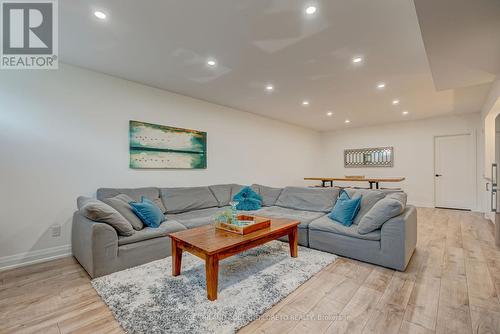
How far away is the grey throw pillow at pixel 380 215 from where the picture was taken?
248 centimetres

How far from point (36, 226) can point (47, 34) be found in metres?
2.20

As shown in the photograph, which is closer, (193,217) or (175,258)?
(175,258)

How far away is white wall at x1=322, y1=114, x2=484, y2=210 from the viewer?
18.6 ft

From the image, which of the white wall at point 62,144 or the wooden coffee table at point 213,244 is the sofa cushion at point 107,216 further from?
the white wall at point 62,144

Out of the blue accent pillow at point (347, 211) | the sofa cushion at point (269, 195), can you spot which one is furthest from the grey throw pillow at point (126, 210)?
the blue accent pillow at point (347, 211)

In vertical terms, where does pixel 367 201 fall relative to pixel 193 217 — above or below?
above

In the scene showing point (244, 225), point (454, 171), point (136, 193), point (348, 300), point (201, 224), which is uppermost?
point (454, 171)

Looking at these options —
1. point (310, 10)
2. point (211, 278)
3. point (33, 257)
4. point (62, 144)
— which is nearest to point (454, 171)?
point (310, 10)

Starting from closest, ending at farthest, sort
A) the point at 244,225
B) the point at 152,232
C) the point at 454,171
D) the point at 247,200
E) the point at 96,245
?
the point at 96,245 → the point at 244,225 → the point at 152,232 → the point at 247,200 → the point at 454,171

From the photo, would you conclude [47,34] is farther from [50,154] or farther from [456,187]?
[456,187]

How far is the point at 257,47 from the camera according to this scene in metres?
2.62

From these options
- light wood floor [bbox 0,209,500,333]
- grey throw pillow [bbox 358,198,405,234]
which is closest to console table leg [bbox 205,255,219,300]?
light wood floor [bbox 0,209,500,333]

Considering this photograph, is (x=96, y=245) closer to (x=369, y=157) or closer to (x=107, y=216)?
(x=107, y=216)

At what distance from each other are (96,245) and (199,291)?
1.15 meters
